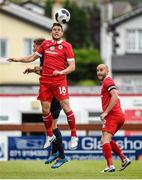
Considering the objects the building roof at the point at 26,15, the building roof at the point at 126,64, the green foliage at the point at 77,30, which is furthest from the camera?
the green foliage at the point at 77,30

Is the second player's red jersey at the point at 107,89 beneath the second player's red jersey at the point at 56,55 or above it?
beneath

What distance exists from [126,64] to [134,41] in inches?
132

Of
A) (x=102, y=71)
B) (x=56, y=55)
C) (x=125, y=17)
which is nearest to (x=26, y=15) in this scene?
(x=125, y=17)

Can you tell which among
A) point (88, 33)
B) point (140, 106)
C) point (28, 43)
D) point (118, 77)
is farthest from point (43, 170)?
point (88, 33)

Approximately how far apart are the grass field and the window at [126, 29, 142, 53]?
4970cm

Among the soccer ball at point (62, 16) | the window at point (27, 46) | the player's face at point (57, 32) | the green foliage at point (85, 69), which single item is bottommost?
the green foliage at point (85, 69)

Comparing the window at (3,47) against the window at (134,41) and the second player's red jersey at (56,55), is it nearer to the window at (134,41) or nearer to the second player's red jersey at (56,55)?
the window at (134,41)

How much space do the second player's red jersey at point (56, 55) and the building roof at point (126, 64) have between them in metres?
49.6

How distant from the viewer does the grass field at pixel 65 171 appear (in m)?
16.3

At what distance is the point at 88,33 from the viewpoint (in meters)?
89.1

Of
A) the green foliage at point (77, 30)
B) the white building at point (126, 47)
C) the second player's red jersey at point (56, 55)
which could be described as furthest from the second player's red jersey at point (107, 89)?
the green foliage at point (77, 30)

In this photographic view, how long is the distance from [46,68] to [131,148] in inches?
363

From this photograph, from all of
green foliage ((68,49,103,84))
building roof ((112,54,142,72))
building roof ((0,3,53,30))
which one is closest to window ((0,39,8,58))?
building roof ((0,3,53,30))

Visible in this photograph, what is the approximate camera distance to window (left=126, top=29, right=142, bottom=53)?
69438mm
